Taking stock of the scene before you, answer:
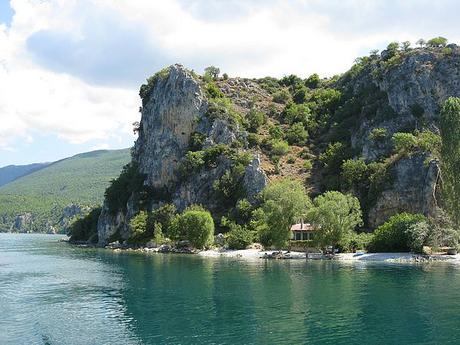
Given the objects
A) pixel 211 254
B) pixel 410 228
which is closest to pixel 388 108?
pixel 410 228

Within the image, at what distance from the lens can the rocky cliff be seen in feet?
350

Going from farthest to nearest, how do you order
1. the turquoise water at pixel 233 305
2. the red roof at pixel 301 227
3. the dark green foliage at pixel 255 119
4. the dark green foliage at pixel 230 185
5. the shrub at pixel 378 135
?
1. the dark green foliage at pixel 255 119
2. the dark green foliage at pixel 230 185
3. the shrub at pixel 378 135
4. the red roof at pixel 301 227
5. the turquoise water at pixel 233 305

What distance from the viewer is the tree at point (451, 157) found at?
267ft

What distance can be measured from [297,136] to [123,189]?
179ft

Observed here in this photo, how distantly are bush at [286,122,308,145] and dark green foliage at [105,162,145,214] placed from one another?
45416 millimetres

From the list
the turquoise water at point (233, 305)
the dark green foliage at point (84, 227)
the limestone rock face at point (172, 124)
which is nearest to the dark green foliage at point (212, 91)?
the limestone rock face at point (172, 124)

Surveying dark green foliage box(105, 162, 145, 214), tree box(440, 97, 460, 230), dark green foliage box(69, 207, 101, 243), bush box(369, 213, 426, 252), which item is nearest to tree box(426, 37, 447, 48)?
tree box(440, 97, 460, 230)

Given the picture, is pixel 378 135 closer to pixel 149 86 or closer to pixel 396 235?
pixel 396 235

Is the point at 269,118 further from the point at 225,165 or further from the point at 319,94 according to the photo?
the point at 225,165

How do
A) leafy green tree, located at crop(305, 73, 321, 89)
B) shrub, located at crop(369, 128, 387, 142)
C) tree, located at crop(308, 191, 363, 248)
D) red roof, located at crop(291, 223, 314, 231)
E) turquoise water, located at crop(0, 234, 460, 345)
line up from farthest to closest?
leafy green tree, located at crop(305, 73, 321, 89)
shrub, located at crop(369, 128, 387, 142)
red roof, located at crop(291, 223, 314, 231)
tree, located at crop(308, 191, 363, 248)
turquoise water, located at crop(0, 234, 460, 345)

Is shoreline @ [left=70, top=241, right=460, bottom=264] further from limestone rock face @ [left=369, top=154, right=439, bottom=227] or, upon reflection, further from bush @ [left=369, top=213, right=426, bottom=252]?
limestone rock face @ [left=369, top=154, right=439, bottom=227]

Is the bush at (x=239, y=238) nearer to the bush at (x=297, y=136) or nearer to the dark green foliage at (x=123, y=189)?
the dark green foliage at (x=123, y=189)

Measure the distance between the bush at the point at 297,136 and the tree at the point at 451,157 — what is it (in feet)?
206

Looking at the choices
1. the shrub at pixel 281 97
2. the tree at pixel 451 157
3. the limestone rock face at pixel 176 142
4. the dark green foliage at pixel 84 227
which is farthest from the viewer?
the shrub at pixel 281 97
